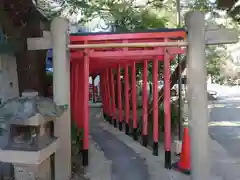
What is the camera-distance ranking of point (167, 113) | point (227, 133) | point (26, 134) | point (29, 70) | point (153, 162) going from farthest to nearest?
point (227, 133)
point (153, 162)
point (167, 113)
point (29, 70)
point (26, 134)

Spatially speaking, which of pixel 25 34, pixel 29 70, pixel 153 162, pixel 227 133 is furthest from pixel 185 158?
pixel 227 133

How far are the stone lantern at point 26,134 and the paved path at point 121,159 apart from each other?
2261 millimetres

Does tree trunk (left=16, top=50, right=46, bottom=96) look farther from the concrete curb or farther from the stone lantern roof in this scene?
the stone lantern roof

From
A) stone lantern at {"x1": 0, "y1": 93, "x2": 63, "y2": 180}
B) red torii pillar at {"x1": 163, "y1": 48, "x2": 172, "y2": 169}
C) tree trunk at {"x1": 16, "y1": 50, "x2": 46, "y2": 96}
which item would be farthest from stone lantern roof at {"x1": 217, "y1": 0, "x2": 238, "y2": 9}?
stone lantern at {"x1": 0, "y1": 93, "x2": 63, "y2": 180}

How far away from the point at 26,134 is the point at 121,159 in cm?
366

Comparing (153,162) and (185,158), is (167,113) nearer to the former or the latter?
(185,158)

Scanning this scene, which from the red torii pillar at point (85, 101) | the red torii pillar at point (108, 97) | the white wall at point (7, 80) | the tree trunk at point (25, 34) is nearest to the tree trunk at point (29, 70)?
the tree trunk at point (25, 34)

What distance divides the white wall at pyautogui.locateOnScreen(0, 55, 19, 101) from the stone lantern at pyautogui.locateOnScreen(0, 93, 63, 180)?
242 centimetres

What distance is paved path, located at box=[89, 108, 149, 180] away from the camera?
6.69m

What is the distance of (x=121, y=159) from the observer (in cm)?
772

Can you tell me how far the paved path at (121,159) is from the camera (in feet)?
21.9

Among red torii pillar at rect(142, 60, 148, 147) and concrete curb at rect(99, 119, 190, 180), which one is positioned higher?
red torii pillar at rect(142, 60, 148, 147)

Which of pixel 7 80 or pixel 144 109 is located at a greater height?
pixel 7 80

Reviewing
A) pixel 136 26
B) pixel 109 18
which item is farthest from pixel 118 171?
pixel 136 26
